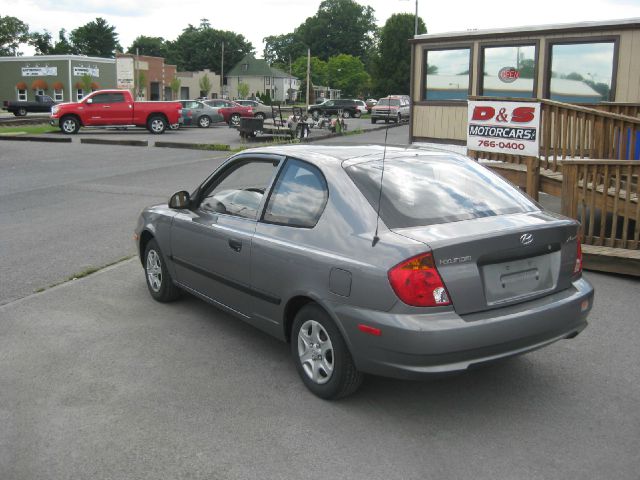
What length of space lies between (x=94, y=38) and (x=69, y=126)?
107m

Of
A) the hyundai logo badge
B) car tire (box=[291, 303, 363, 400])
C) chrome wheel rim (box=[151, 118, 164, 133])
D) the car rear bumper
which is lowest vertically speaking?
car tire (box=[291, 303, 363, 400])

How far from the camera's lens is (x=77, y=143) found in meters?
25.9

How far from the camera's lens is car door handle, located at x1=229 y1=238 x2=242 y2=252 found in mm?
4957

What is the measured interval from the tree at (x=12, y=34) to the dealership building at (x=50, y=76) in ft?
128

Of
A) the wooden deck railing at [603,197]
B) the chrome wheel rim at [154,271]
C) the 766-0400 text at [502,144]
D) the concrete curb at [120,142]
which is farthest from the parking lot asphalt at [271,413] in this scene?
the concrete curb at [120,142]

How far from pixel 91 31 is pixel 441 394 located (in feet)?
452

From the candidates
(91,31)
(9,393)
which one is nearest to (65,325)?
(9,393)

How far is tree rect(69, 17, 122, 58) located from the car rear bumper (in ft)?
445

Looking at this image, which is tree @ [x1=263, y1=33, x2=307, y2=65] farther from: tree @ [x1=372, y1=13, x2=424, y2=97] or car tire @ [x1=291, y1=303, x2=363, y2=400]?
car tire @ [x1=291, y1=303, x2=363, y2=400]

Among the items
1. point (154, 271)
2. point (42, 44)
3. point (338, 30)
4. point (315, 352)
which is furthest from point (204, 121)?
point (338, 30)

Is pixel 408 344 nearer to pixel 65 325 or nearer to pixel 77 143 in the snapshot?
pixel 65 325

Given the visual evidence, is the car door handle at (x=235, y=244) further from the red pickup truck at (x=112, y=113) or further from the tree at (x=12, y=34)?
the tree at (x=12, y=34)

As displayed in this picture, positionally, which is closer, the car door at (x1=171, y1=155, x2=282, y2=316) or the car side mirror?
the car door at (x1=171, y1=155, x2=282, y2=316)

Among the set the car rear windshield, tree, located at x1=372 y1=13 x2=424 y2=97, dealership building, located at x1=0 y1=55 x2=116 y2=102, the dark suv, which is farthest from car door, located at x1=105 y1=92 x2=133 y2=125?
tree, located at x1=372 y1=13 x2=424 y2=97
